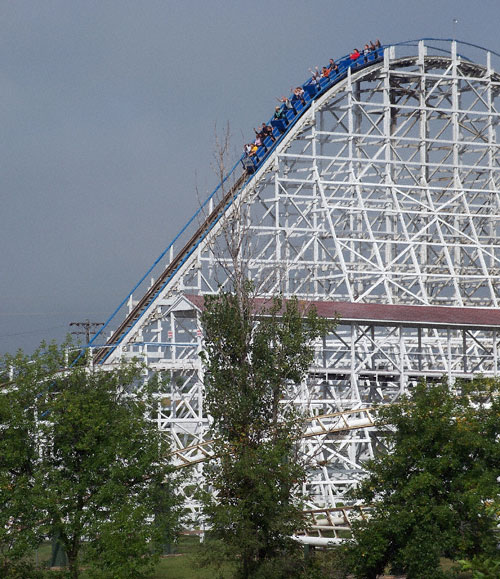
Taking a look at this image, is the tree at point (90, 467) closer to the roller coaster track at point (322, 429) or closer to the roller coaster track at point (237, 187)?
the roller coaster track at point (322, 429)

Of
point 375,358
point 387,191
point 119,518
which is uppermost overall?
point 387,191

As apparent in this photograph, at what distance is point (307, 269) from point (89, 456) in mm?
13122

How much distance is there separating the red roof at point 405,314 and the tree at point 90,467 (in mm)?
4577

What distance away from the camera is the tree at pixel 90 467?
1541 cm

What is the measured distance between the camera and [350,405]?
2270cm

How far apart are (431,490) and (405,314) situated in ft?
28.7

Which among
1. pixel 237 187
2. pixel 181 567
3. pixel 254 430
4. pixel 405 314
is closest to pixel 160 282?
pixel 237 187

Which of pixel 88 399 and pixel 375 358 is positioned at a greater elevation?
pixel 375 358

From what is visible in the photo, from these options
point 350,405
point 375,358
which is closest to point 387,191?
point 375,358

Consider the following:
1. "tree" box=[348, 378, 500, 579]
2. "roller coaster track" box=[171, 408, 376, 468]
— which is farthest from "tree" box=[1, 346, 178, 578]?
"tree" box=[348, 378, 500, 579]

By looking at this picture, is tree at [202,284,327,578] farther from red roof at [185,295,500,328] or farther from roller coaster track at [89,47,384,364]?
roller coaster track at [89,47,384,364]

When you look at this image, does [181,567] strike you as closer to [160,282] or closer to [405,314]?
[405,314]

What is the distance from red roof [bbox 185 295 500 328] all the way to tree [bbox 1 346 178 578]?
4577 mm

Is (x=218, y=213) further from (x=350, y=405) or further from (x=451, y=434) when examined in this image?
(x=451, y=434)
